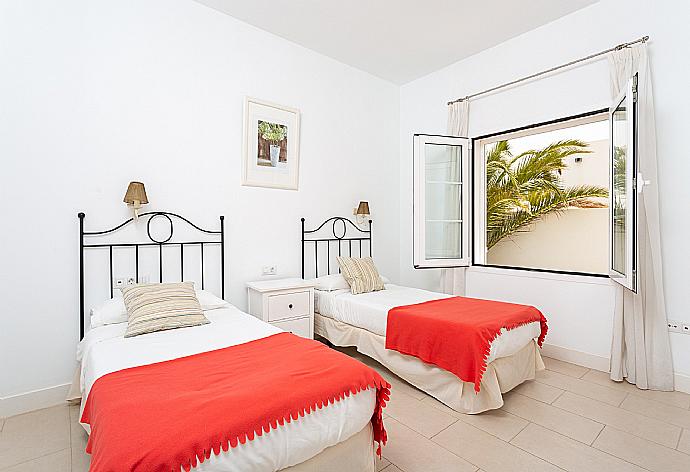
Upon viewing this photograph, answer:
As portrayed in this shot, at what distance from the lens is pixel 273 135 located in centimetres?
373

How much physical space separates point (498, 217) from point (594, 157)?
5.10ft

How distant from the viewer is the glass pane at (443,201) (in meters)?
4.16

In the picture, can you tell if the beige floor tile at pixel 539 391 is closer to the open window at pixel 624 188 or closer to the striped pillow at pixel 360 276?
the open window at pixel 624 188

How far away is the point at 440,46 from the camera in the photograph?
158 inches

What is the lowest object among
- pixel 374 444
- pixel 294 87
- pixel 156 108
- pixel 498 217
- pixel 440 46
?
A: pixel 374 444

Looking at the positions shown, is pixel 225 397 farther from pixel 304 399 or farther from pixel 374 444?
pixel 374 444

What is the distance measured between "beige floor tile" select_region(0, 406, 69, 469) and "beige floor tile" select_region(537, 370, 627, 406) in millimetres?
3363

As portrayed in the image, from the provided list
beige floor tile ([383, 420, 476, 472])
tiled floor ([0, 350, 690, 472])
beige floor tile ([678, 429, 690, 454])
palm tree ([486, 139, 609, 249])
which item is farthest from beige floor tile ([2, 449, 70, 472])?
palm tree ([486, 139, 609, 249])

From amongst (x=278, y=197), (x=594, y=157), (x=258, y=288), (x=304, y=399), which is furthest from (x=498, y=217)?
(x=304, y=399)

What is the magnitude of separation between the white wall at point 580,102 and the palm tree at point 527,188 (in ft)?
4.87

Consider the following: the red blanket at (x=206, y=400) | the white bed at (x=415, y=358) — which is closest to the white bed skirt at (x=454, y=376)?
the white bed at (x=415, y=358)

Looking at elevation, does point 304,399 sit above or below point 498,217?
below

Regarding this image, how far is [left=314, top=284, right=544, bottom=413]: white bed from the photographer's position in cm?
252

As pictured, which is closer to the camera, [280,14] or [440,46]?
[280,14]
